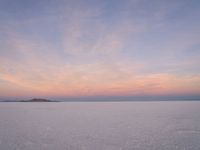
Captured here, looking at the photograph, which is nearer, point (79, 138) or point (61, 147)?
point (61, 147)

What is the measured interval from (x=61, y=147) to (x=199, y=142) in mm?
8072

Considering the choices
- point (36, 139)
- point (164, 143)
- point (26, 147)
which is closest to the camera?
point (26, 147)

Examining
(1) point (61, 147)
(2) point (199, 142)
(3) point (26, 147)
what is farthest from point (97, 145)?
(2) point (199, 142)

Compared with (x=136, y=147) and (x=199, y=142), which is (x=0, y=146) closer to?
(x=136, y=147)

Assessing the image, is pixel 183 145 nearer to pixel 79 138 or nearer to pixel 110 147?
pixel 110 147

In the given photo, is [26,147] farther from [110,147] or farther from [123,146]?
[123,146]

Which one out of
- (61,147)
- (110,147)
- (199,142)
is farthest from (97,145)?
(199,142)

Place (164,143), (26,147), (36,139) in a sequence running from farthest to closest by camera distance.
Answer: (36,139) → (164,143) → (26,147)

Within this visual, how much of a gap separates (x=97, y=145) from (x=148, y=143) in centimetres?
302

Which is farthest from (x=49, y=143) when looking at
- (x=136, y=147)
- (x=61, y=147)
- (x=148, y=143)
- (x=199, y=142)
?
(x=199, y=142)

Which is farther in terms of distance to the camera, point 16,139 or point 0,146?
point 16,139

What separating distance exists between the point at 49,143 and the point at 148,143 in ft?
19.3

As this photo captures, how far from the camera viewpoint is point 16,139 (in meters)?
12.7

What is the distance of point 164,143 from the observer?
11.5 meters
